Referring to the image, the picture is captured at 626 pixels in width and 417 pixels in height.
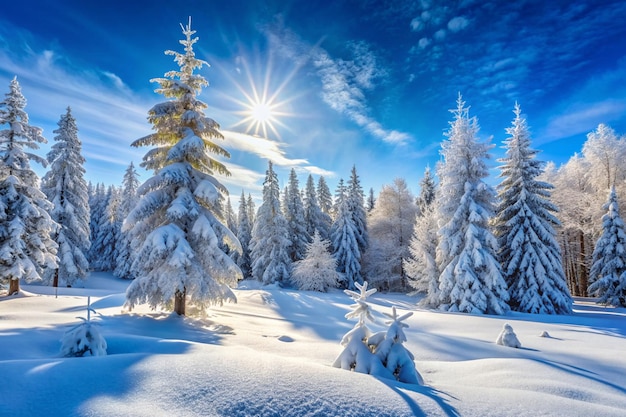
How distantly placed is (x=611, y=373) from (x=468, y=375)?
3192 millimetres

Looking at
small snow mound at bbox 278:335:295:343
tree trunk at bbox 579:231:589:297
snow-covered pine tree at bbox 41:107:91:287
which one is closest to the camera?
small snow mound at bbox 278:335:295:343

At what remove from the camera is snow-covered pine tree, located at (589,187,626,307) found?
790 inches

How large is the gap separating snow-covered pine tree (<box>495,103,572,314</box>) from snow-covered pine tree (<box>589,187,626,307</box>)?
117 inches

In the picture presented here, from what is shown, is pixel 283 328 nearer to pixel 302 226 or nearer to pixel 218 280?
pixel 218 280

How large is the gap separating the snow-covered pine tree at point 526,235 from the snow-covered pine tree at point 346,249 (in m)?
15.1

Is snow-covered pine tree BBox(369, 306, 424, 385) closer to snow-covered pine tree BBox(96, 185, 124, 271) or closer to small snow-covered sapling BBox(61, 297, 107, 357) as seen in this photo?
small snow-covered sapling BBox(61, 297, 107, 357)

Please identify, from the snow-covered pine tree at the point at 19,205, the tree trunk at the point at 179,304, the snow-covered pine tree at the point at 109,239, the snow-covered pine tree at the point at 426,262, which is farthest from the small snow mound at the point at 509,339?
the snow-covered pine tree at the point at 109,239

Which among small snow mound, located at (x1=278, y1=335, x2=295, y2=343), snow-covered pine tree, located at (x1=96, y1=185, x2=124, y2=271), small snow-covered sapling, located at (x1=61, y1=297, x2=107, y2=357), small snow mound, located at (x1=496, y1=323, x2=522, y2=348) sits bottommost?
small snow mound, located at (x1=278, y1=335, x2=295, y2=343)

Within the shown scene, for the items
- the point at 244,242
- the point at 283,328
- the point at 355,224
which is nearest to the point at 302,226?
the point at 355,224

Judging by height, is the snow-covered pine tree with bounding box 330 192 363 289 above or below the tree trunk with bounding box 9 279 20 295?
above

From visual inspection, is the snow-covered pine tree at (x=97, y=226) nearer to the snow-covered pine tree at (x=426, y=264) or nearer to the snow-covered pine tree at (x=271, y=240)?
the snow-covered pine tree at (x=271, y=240)

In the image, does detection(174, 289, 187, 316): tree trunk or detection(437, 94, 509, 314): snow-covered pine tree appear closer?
detection(174, 289, 187, 316): tree trunk

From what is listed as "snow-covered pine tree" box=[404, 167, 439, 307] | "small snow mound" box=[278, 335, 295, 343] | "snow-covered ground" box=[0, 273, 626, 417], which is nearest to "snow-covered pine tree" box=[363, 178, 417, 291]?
"snow-covered pine tree" box=[404, 167, 439, 307]

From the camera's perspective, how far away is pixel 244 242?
48.0m
